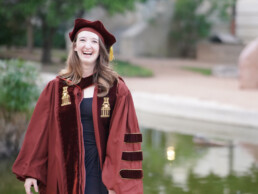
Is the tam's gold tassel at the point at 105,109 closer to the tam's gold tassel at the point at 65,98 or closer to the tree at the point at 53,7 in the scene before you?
the tam's gold tassel at the point at 65,98

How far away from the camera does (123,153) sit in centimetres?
331

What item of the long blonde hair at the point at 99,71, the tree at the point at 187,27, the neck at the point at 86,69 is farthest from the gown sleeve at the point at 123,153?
the tree at the point at 187,27

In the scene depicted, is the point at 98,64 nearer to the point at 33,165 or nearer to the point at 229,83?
the point at 33,165

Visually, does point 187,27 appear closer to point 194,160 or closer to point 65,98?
point 194,160

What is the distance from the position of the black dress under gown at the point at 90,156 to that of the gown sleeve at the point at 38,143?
0.23 metres

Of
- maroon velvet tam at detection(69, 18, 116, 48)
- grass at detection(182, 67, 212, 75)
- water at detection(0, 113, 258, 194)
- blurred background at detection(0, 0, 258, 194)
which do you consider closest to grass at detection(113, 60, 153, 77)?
blurred background at detection(0, 0, 258, 194)

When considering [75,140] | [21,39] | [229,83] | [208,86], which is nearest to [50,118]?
[75,140]

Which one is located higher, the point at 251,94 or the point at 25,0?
the point at 25,0

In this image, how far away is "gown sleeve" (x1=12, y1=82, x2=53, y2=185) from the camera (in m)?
3.42

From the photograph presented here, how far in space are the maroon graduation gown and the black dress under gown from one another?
34mm

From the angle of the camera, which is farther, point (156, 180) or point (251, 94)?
point (251, 94)

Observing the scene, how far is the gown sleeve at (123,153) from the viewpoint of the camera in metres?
3.26

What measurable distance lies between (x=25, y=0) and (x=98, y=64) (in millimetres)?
17810

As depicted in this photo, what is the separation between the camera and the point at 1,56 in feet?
77.2
